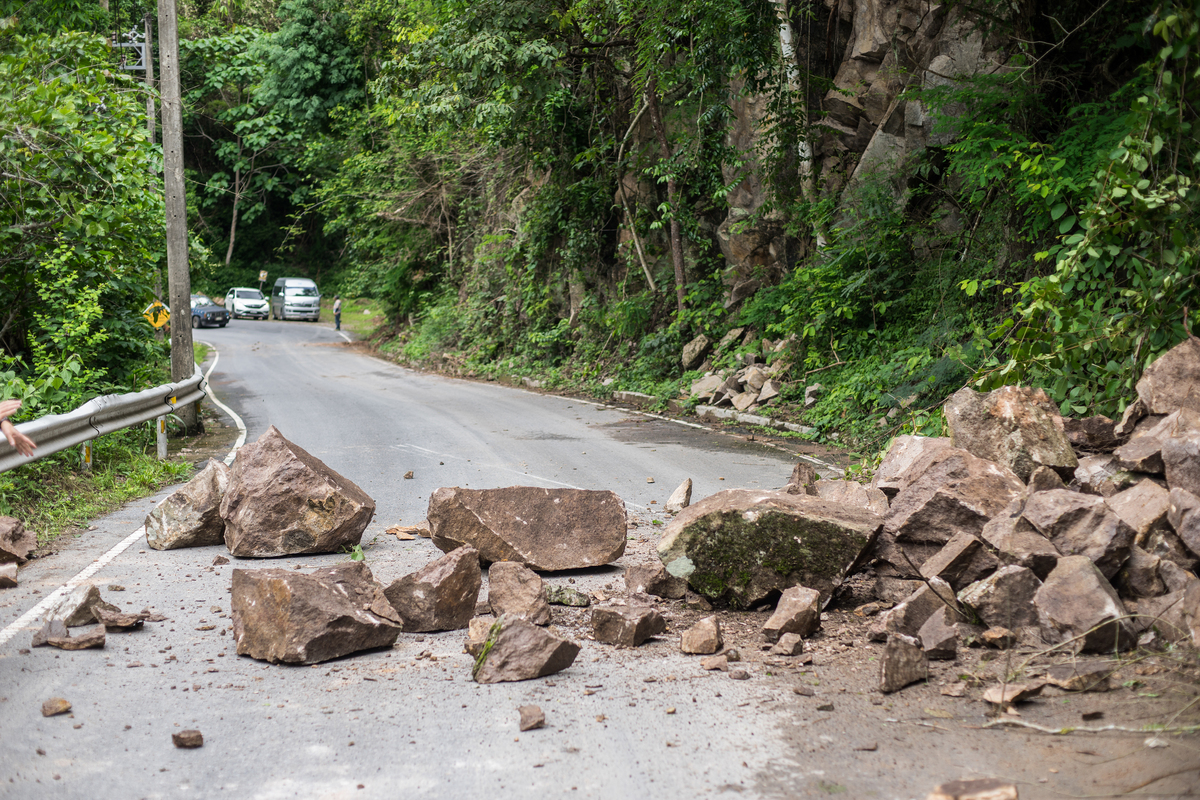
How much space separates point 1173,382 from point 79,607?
6.94m

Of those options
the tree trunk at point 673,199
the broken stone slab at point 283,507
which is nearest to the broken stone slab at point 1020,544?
the broken stone slab at point 283,507

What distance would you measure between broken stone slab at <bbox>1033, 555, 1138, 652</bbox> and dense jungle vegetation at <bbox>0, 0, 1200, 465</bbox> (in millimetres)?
3133

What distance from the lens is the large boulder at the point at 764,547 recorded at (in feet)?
18.0

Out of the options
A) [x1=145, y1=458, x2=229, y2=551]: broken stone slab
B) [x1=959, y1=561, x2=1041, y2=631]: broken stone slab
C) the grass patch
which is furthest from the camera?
the grass patch

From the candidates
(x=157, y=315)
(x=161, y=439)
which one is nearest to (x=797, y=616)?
(x=161, y=439)

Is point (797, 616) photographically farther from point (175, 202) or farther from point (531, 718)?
point (175, 202)

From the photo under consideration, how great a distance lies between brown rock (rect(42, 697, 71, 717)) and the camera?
4.10 m

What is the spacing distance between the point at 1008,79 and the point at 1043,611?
31.5 feet

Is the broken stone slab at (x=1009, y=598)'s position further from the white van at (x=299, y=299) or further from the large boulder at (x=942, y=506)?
the white van at (x=299, y=299)

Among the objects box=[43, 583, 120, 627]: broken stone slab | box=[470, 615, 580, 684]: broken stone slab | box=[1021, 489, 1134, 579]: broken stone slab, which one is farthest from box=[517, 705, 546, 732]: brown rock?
box=[1021, 489, 1134, 579]: broken stone slab

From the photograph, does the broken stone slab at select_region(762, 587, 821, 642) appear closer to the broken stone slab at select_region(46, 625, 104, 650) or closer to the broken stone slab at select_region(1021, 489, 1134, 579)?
the broken stone slab at select_region(1021, 489, 1134, 579)

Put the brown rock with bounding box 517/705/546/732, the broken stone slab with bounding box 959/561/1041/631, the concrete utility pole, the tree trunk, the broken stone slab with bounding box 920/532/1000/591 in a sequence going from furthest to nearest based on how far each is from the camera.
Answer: the tree trunk
the concrete utility pole
the broken stone slab with bounding box 920/532/1000/591
the broken stone slab with bounding box 959/561/1041/631
the brown rock with bounding box 517/705/546/732

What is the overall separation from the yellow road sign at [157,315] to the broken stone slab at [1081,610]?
14650mm

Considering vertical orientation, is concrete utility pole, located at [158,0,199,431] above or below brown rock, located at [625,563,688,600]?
above
